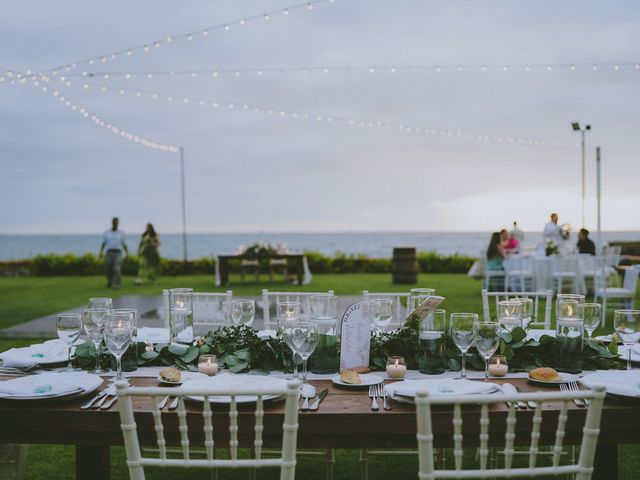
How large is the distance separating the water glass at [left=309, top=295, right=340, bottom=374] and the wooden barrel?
10884mm

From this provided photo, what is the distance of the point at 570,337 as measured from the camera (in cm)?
222

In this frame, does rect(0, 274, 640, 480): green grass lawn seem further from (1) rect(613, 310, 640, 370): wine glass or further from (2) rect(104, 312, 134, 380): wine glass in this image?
(2) rect(104, 312, 134, 380): wine glass

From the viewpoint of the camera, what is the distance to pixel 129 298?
1057 cm

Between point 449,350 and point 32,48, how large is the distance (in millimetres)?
8593

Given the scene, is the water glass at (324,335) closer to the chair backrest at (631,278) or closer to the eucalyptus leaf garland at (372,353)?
the eucalyptus leaf garland at (372,353)

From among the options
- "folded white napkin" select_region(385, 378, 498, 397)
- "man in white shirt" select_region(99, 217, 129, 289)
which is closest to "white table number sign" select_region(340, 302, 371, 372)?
"folded white napkin" select_region(385, 378, 498, 397)

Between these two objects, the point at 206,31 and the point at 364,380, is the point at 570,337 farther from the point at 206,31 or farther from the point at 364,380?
the point at 206,31

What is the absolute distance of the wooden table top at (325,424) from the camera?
1.73m

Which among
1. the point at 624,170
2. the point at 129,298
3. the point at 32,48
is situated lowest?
the point at 129,298

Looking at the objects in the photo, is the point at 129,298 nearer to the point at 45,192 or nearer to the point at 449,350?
the point at 449,350

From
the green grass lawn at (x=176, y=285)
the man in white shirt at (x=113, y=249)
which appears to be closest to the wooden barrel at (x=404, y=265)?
the green grass lawn at (x=176, y=285)

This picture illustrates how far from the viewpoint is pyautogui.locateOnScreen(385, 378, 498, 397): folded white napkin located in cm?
183

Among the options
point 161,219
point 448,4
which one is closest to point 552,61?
point 448,4

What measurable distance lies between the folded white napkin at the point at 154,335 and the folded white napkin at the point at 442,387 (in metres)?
1.34
